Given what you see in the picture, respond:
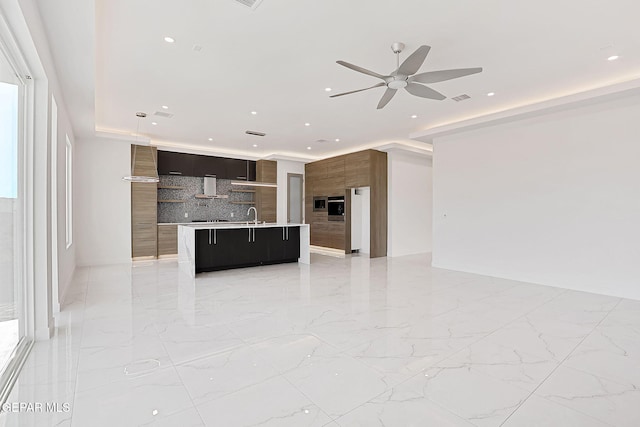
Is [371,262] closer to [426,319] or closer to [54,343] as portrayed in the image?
[426,319]

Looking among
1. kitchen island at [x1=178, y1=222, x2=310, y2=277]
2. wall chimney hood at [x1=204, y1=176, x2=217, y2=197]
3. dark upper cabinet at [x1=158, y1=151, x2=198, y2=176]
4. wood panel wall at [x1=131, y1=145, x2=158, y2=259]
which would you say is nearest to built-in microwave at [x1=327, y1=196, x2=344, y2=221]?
kitchen island at [x1=178, y1=222, x2=310, y2=277]

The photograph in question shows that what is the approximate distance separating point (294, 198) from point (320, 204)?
100 centimetres

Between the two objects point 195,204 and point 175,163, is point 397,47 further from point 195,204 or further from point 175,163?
point 195,204

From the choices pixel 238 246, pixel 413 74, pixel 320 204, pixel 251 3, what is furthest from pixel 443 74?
pixel 320 204

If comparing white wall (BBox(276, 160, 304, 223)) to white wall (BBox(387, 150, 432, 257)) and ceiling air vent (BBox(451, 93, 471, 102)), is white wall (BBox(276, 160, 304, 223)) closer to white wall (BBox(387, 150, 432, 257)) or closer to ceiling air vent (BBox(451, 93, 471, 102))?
white wall (BBox(387, 150, 432, 257))

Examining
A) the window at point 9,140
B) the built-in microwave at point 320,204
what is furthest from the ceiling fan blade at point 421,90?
the built-in microwave at point 320,204

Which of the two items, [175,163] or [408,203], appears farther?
[408,203]

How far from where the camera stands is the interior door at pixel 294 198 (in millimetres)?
10078

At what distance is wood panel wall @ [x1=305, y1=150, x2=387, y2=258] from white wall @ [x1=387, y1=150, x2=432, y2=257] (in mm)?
210

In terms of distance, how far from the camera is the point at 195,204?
888 cm

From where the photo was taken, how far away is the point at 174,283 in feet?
17.0

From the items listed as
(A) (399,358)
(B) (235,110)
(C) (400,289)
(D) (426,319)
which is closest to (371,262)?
(C) (400,289)

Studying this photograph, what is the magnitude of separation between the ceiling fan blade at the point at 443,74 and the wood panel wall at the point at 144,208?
6500 millimetres

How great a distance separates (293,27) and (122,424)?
336 centimetres
